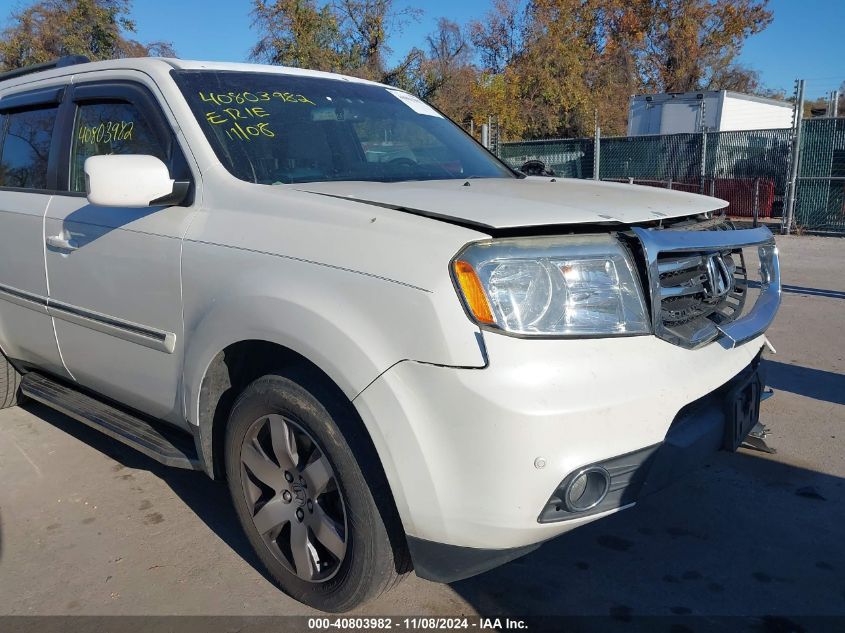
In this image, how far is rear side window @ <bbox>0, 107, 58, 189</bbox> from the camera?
3869 mm

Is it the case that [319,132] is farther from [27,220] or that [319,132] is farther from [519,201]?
[27,220]

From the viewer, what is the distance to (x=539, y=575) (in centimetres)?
289

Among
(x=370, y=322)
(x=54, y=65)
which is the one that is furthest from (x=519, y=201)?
(x=54, y=65)

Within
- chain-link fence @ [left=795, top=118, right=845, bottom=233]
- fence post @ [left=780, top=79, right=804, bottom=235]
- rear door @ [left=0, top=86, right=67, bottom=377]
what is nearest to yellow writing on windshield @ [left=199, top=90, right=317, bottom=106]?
rear door @ [left=0, top=86, right=67, bottom=377]

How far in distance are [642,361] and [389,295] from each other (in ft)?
2.52

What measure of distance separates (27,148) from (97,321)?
142cm

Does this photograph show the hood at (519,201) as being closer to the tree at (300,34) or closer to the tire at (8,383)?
the tire at (8,383)

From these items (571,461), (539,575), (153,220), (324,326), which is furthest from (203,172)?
(539,575)

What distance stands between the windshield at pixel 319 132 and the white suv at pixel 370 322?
2 centimetres

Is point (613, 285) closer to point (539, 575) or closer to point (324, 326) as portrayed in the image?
point (324, 326)

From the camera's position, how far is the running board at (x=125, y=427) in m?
3.02

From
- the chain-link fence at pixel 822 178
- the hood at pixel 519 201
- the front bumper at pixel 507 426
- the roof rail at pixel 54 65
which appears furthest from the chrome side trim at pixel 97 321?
the chain-link fence at pixel 822 178

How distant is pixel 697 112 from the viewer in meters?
21.8

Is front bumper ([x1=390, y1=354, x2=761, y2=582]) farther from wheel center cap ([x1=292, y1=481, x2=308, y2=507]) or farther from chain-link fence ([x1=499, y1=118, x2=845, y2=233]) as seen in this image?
chain-link fence ([x1=499, y1=118, x2=845, y2=233])
